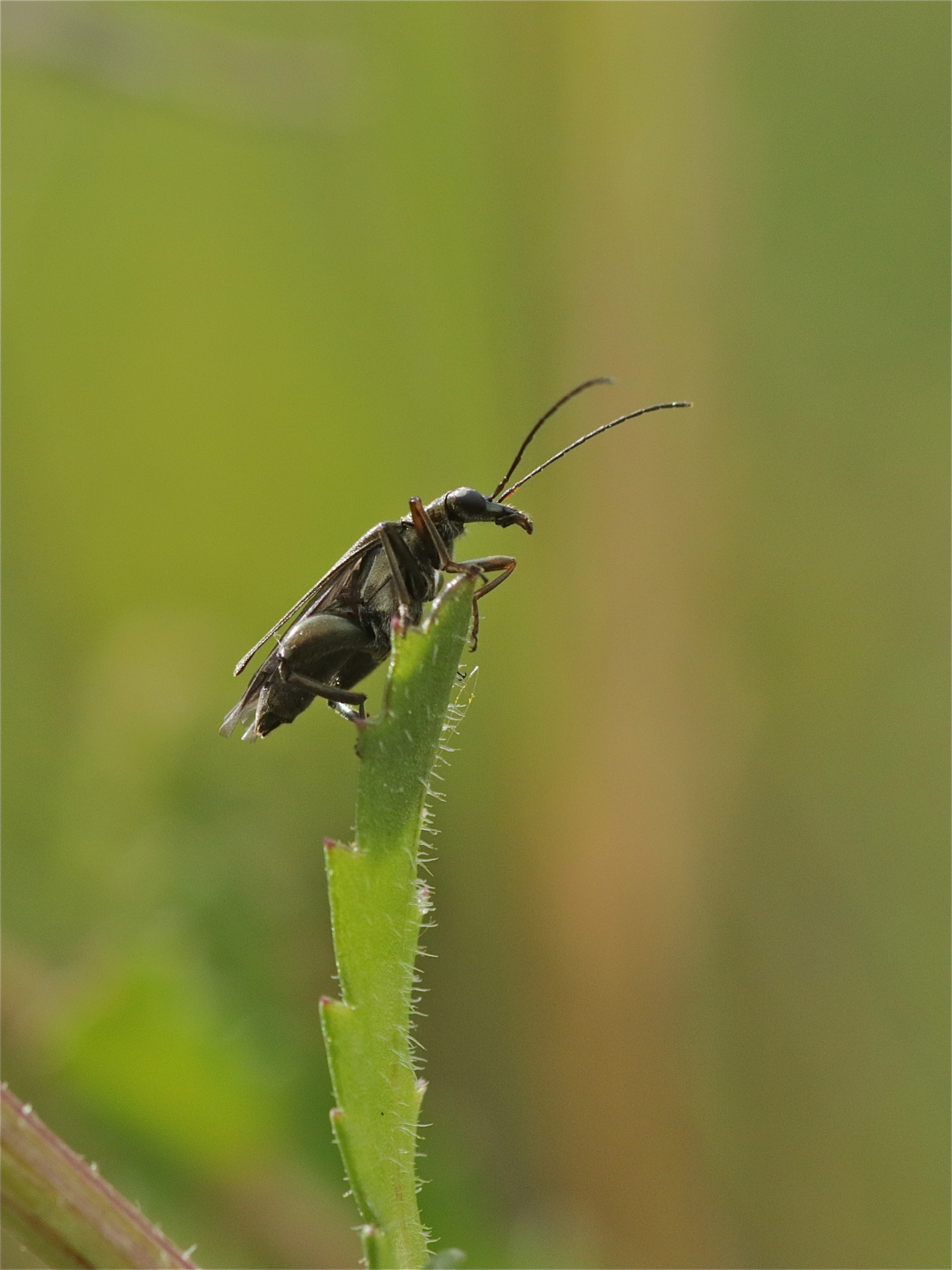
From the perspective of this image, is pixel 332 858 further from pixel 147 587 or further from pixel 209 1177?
pixel 147 587

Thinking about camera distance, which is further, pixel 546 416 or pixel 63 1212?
pixel 546 416

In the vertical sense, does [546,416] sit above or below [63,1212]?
above

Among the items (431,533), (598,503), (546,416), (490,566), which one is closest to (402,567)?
(431,533)

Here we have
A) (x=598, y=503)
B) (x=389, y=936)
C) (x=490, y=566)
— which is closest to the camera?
(x=389, y=936)

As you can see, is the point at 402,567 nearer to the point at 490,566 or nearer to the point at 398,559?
the point at 398,559

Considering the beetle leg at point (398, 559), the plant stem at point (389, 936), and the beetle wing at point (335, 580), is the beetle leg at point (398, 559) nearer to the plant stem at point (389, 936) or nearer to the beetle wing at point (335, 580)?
the beetle wing at point (335, 580)

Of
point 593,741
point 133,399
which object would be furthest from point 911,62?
point 133,399
